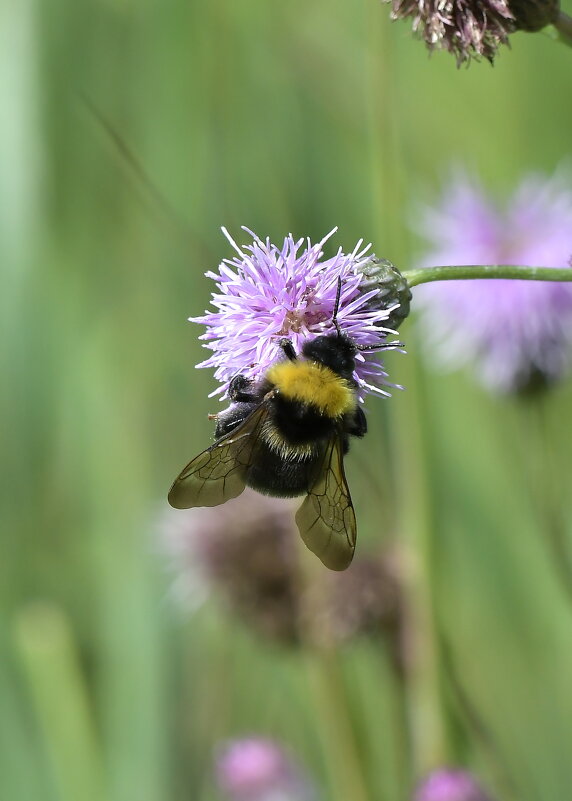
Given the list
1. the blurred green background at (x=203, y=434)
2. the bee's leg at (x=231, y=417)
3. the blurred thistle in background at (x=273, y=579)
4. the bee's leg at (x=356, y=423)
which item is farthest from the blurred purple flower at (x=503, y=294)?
the bee's leg at (x=231, y=417)

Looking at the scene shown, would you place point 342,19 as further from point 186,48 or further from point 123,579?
point 123,579

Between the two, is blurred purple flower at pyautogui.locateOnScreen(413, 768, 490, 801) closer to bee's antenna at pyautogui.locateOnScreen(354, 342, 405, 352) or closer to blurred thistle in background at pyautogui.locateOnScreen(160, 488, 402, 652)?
blurred thistle in background at pyautogui.locateOnScreen(160, 488, 402, 652)

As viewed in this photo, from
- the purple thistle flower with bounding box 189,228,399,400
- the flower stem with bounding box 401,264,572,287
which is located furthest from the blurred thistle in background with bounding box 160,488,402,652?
the flower stem with bounding box 401,264,572,287

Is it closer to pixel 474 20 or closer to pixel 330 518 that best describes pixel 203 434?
pixel 330 518

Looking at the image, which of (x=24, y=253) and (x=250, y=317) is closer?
(x=250, y=317)

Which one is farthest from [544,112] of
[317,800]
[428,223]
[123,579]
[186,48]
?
[317,800]

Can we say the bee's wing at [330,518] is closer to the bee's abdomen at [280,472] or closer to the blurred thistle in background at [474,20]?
the bee's abdomen at [280,472]
